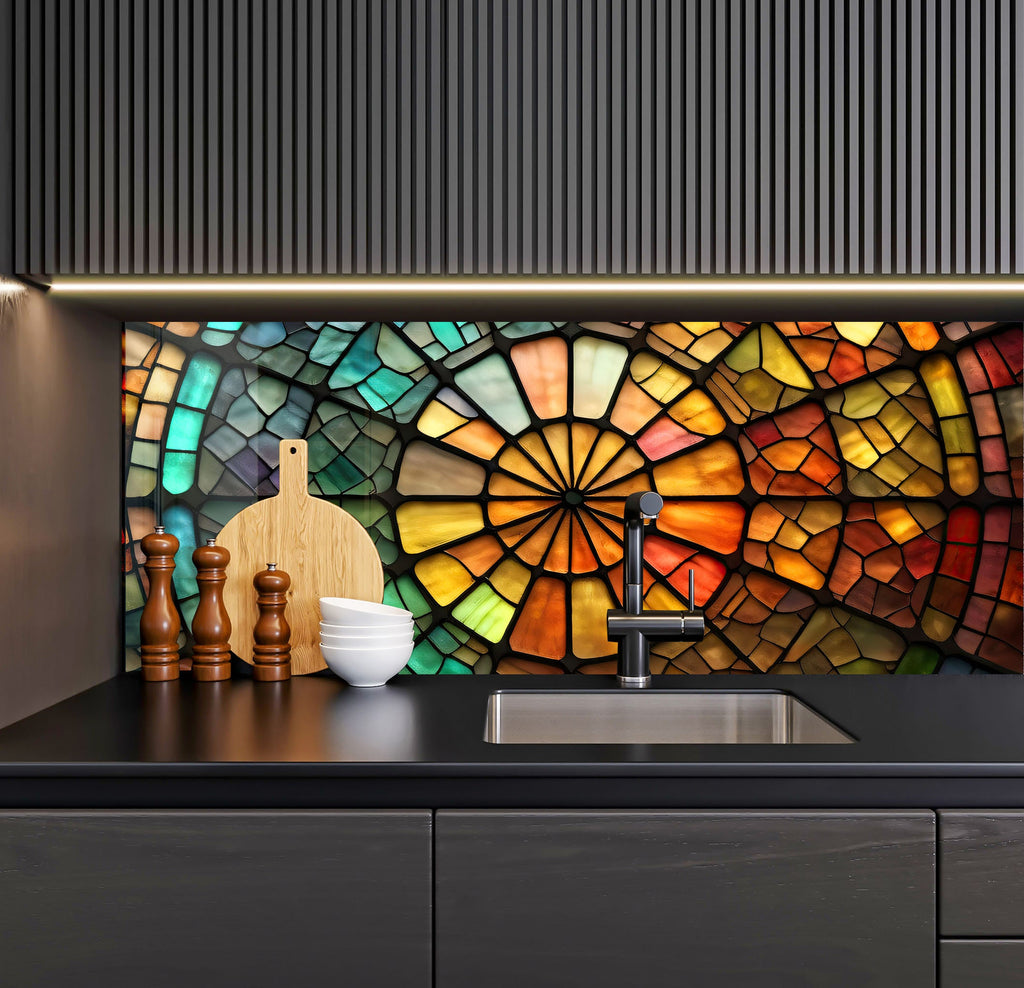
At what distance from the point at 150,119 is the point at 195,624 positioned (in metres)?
0.91

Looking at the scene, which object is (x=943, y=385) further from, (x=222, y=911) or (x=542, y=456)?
(x=222, y=911)

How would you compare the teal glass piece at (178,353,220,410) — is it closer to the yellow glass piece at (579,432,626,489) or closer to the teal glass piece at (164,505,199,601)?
the teal glass piece at (164,505,199,601)

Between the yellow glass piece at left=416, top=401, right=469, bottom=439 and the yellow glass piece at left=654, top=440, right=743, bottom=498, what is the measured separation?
1.47 feet

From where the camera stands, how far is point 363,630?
4.95 ft

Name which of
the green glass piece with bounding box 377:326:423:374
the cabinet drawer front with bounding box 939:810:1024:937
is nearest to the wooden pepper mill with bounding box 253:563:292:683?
the green glass piece with bounding box 377:326:423:374

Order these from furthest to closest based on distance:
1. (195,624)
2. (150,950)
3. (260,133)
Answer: (195,624) < (260,133) < (150,950)

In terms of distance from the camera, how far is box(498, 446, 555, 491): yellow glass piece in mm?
1729

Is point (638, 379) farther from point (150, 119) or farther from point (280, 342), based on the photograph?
point (150, 119)

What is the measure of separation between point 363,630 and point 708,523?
75cm

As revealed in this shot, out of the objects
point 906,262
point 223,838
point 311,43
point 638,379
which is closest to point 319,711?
point 223,838

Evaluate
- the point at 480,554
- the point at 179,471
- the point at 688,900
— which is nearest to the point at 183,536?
the point at 179,471

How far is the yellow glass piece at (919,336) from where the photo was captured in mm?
1708

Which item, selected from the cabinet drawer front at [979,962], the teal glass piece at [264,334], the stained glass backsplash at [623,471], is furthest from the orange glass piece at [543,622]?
the cabinet drawer front at [979,962]

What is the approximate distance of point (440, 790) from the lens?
3.43ft
